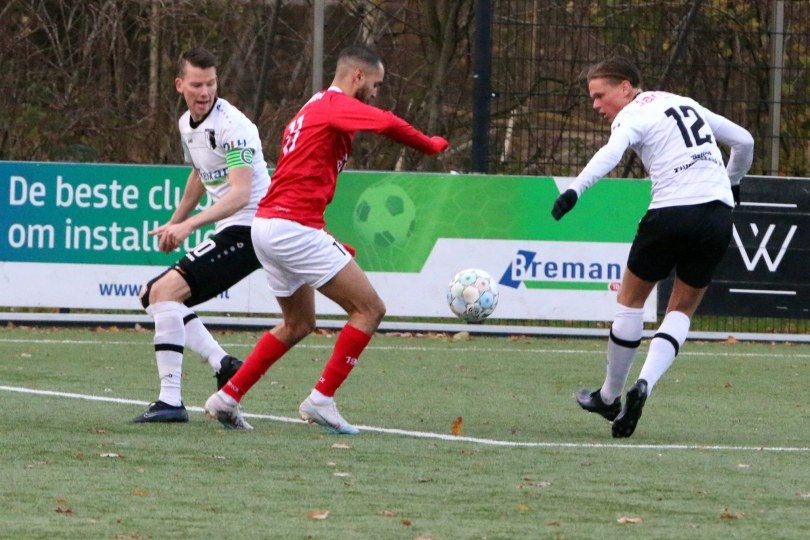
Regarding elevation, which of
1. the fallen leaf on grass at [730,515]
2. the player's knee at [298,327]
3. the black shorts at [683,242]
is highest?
the black shorts at [683,242]

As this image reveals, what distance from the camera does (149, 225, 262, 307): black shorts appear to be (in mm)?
8047

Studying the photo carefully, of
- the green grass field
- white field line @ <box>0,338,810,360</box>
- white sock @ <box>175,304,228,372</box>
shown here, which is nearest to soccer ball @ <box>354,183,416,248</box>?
white field line @ <box>0,338,810,360</box>

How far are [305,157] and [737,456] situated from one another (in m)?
2.33

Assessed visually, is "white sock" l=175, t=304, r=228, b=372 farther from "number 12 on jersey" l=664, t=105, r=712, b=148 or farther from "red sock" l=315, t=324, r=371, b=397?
"number 12 on jersey" l=664, t=105, r=712, b=148

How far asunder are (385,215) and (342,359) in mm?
6672

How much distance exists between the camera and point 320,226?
7527 millimetres

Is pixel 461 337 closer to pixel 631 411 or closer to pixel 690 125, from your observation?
pixel 690 125

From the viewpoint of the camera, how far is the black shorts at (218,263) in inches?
317

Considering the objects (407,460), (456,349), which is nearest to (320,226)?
(407,460)

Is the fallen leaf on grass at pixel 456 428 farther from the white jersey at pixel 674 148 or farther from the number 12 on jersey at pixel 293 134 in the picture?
the number 12 on jersey at pixel 293 134

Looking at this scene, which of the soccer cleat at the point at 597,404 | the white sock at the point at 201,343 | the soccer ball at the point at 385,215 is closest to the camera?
the soccer cleat at the point at 597,404

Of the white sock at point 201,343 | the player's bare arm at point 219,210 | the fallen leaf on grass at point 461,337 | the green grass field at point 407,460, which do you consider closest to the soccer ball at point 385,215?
the fallen leaf on grass at point 461,337

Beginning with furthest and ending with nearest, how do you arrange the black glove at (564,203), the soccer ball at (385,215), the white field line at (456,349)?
the soccer ball at (385,215)
the white field line at (456,349)
the black glove at (564,203)

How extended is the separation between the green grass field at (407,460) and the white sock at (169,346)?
0.20m
